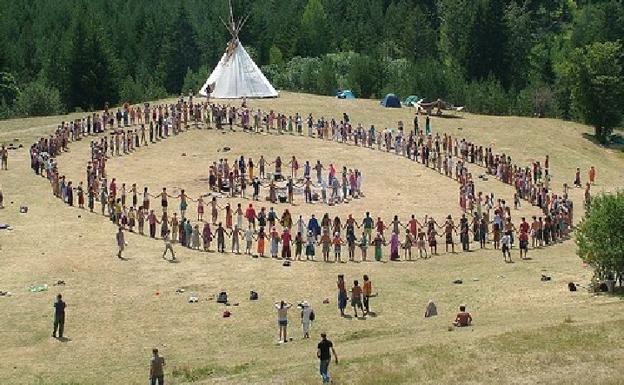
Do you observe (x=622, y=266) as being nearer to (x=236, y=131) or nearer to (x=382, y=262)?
(x=382, y=262)

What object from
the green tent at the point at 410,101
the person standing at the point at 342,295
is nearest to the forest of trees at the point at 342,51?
the green tent at the point at 410,101

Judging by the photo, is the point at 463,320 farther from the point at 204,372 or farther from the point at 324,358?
the point at 204,372

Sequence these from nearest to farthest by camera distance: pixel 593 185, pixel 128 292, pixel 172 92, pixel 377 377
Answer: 1. pixel 377 377
2. pixel 128 292
3. pixel 593 185
4. pixel 172 92

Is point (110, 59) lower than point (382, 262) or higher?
higher

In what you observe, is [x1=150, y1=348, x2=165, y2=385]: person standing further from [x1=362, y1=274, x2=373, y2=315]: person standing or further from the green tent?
the green tent

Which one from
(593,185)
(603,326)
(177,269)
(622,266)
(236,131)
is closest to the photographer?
(603,326)

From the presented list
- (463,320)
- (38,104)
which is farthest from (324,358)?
(38,104)

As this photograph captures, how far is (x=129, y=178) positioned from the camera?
52.5m

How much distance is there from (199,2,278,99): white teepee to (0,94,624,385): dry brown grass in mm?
20828

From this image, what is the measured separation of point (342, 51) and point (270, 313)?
82.9 metres

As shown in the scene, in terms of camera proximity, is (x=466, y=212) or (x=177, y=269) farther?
(x=466, y=212)

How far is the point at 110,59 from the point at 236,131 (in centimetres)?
2488

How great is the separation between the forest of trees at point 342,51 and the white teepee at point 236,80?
1328 cm

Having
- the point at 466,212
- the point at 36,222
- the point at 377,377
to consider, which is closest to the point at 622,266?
the point at 377,377
